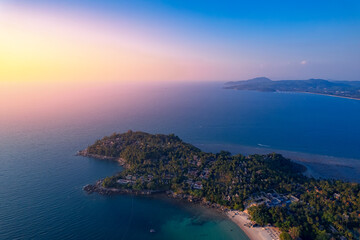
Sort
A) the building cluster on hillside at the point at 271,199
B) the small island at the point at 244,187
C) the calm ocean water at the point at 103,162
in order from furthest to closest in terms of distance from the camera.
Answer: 1. the building cluster on hillside at the point at 271,199
2. the calm ocean water at the point at 103,162
3. the small island at the point at 244,187

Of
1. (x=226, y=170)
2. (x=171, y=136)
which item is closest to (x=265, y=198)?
(x=226, y=170)

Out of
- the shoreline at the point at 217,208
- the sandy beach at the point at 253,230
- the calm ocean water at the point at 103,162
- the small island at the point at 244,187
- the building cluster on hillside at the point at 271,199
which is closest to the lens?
the sandy beach at the point at 253,230

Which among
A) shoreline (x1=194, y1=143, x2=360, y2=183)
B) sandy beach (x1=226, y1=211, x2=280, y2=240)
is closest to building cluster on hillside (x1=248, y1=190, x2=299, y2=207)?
sandy beach (x1=226, y1=211, x2=280, y2=240)

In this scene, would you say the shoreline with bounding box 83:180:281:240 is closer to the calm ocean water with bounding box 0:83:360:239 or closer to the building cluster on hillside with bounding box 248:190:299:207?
the calm ocean water with bounding box 0:83:360:239

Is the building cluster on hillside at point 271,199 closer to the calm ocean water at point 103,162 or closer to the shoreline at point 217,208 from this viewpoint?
the shoreline at point 217,208

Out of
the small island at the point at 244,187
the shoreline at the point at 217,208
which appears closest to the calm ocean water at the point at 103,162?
the shoreline at the point at 217,208
